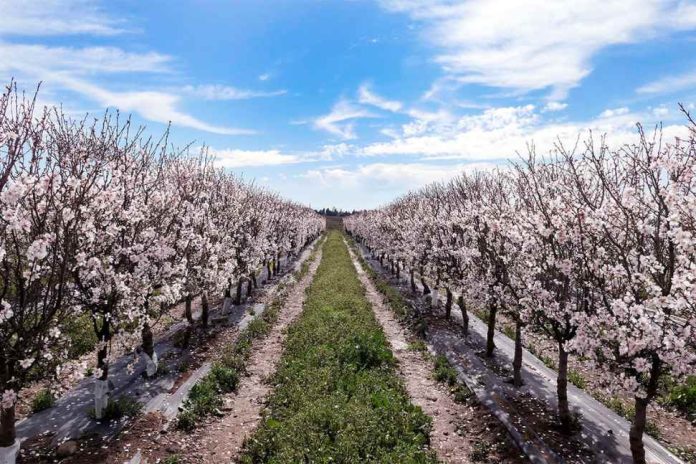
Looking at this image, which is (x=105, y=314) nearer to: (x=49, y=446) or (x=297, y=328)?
(x=49, y=446)

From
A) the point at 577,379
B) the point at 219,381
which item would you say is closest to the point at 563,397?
the point at 577,379

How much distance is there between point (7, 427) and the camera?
402 inches

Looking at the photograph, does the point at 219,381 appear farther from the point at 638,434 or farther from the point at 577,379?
the point at 577,379

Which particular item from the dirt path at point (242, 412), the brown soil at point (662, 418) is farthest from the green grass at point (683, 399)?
the dirt path at point (242, 412)

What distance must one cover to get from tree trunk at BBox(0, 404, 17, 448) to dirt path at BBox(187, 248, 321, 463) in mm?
4240

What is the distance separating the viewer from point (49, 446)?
39.4ft

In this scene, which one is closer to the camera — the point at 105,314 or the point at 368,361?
the point at 105,314

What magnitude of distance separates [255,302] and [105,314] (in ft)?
69.3

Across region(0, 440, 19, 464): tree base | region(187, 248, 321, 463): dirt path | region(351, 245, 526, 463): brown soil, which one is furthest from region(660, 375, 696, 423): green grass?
region(0, 440, 19, 464): tree base

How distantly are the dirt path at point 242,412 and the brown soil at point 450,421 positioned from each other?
5.76 metres

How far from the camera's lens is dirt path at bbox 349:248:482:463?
13.0 metres

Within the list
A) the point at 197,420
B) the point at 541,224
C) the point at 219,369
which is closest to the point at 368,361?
the point at 219,369

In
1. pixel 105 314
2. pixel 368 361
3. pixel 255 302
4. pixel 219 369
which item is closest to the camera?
pixel 105 314

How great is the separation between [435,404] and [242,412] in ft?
22.7
